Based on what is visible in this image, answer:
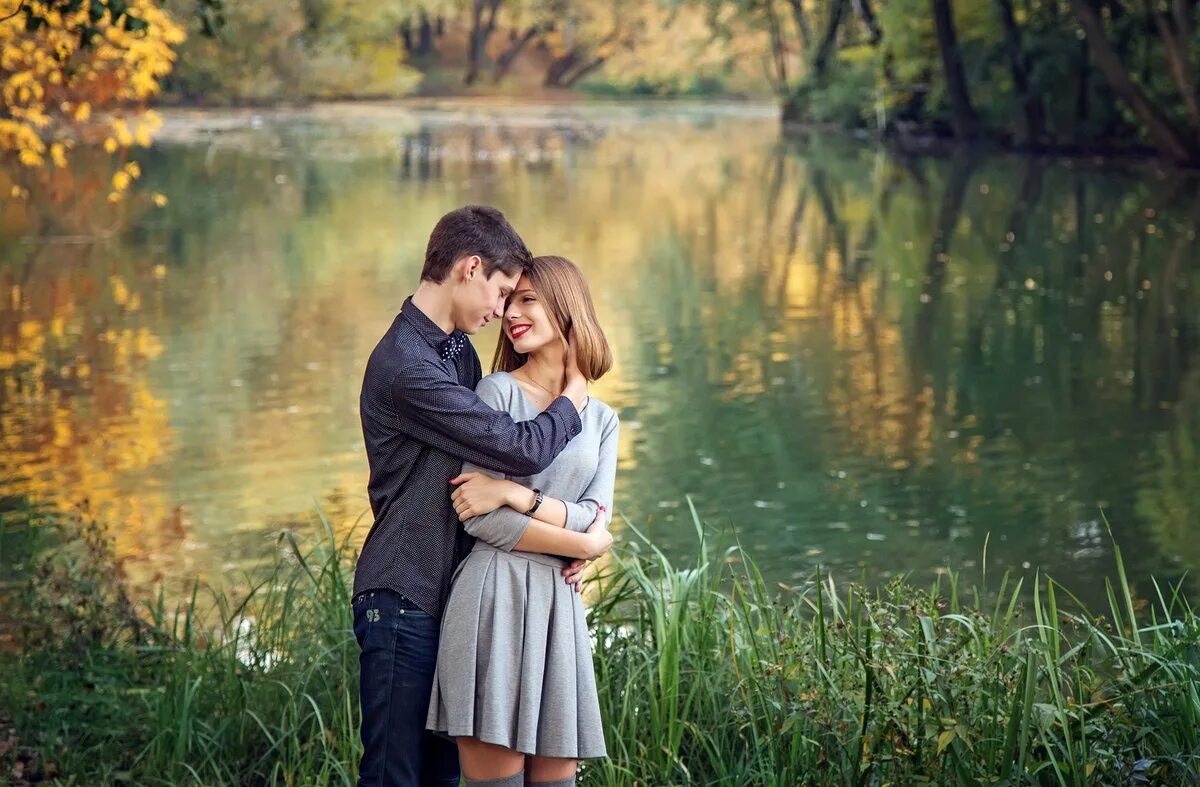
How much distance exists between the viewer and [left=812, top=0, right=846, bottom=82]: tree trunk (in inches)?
1719

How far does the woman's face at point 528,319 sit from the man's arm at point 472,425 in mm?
168

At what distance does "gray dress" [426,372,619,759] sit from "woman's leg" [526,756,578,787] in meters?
0.04

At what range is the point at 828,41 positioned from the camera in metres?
44.5

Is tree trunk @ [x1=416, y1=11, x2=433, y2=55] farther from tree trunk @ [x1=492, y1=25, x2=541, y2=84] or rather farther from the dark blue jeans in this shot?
the dark blue jeans

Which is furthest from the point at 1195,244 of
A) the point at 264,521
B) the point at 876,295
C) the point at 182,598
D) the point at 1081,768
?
the point at 1081,768

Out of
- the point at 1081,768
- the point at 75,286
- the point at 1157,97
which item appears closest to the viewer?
the point at 1081,768

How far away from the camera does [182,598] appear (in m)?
6.93

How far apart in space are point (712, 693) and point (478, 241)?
171 centimetres

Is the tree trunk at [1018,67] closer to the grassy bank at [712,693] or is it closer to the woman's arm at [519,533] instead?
the grassy bank at [712,693]

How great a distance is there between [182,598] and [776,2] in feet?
151

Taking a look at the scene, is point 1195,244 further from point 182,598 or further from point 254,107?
point 254,107

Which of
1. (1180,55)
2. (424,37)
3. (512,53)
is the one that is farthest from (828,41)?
(424,37)

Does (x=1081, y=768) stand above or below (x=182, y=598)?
above

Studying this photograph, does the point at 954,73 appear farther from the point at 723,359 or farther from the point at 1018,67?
the point at 723,359
